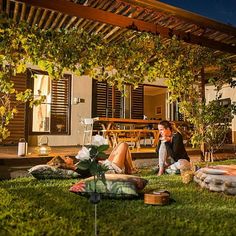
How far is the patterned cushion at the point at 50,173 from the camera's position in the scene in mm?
4785

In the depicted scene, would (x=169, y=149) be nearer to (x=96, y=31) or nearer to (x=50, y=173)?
(x=50, y=173)

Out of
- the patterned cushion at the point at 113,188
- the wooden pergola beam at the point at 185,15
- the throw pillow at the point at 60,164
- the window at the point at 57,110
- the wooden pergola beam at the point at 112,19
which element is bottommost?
the patterned cushion at the point at 113,188

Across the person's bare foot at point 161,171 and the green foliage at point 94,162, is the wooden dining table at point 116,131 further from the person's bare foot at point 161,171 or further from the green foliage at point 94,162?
the green foliage at point 94,162

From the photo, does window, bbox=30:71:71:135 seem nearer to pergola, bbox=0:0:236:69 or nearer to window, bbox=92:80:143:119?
window, bbox=92:80:143:119

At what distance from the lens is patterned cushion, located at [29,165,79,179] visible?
4.79m

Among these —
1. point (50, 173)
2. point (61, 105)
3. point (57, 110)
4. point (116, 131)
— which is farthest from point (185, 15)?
point (57, 110)

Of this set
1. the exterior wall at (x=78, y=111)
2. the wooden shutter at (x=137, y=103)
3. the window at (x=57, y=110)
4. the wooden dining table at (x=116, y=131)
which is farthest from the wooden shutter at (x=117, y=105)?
the wooden dining table at (x=116, y=131)

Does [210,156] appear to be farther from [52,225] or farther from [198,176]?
[52,225]

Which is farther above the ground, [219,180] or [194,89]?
[194,89]

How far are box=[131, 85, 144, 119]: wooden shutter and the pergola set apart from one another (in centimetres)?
505

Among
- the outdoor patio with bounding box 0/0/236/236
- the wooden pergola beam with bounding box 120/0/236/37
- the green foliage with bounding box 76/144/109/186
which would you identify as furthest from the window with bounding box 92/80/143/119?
the green foliage with bounding box 76/144/109/186

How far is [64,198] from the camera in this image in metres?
3.49

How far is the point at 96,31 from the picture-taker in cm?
645

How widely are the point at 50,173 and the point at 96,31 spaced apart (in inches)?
130
